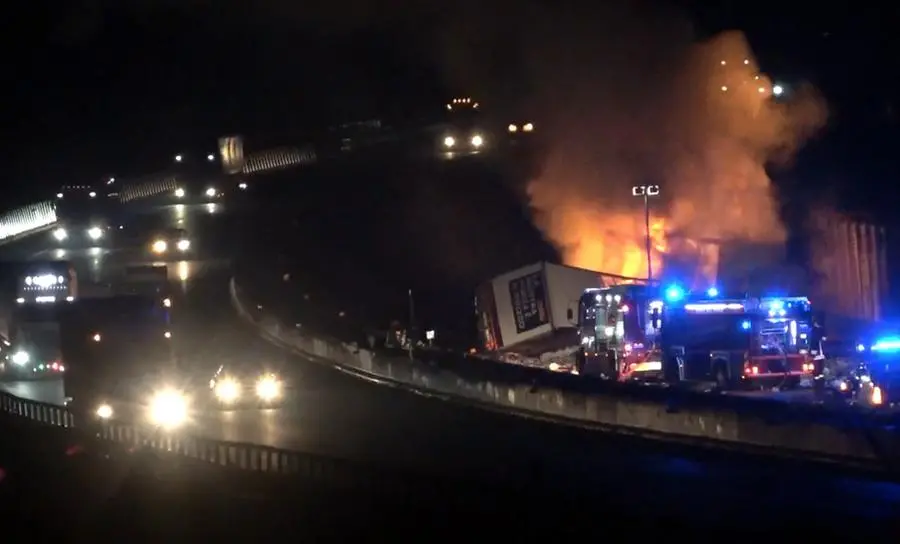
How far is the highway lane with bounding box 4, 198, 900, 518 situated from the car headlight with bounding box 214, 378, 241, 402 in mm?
933

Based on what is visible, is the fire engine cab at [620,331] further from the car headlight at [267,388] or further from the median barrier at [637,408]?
the car headlight at [267,388]

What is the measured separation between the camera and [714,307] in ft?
95.3

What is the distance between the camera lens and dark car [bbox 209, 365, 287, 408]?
98.9 feet

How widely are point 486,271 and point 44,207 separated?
23307 mm

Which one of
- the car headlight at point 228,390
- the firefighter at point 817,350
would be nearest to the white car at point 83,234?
the car headlight at point 228,390

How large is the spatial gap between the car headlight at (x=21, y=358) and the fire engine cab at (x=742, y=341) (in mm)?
17706

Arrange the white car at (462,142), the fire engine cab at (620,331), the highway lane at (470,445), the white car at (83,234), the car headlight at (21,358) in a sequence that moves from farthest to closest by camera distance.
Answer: the white car at (462,142)
the white car at (83,234)
the car headlight at (21,358)
the fire engine cab at (620,331)
the highway lane at (470,445)

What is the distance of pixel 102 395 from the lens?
29.2 m

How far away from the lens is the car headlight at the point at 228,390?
30.2 m

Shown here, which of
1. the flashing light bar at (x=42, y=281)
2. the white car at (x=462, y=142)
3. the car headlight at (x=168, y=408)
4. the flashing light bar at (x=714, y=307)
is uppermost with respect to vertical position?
the white car at (x=462, y=142)

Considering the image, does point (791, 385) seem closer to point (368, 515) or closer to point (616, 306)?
point (616, 306)

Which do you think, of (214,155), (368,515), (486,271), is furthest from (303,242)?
(368,515)

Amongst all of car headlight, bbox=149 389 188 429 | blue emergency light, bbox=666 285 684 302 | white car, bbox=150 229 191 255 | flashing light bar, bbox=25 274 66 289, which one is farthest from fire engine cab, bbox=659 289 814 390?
white car, bbox=150 229 191 255

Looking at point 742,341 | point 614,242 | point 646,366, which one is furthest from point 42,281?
point 742,341
